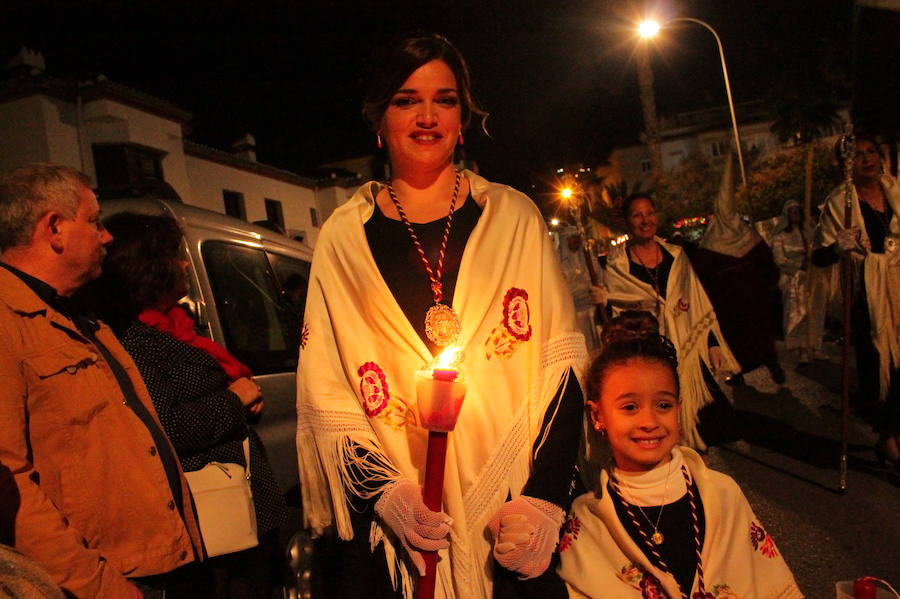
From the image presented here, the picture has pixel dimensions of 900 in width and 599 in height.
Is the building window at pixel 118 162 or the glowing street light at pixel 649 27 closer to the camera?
the building window at pixel 118 162

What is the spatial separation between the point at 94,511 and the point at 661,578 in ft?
5.80

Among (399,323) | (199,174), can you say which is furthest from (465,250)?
(199,174)

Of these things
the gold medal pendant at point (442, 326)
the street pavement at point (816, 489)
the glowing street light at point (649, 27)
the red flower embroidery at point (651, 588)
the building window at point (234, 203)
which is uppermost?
the glowing street light at point (649, 27)

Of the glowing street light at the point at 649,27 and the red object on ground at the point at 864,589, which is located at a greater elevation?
the glowing street light at the point at 649,27

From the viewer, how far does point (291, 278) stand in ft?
15.2

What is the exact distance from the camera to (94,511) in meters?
1.79

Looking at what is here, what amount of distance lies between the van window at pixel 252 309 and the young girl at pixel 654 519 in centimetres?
235

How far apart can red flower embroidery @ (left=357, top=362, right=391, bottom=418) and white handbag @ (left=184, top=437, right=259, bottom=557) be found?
38.6 inches

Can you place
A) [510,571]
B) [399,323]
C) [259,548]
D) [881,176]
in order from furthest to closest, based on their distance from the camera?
[881,176]
[259,548]
[399,323]
[510,571]

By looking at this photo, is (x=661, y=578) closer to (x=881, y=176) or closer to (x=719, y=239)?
(x=881, y=176)

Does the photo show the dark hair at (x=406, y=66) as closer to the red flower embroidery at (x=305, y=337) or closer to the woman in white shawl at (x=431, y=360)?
the woman in white shawl at (x=431, y=360)

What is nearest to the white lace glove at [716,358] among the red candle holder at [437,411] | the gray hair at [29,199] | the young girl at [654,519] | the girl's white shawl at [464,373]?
the young girl at [654,519]

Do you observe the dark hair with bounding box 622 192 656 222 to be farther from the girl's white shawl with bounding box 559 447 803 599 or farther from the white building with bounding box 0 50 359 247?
the white building with bounding box 0 50 359 247

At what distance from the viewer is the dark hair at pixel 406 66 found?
1.81m
